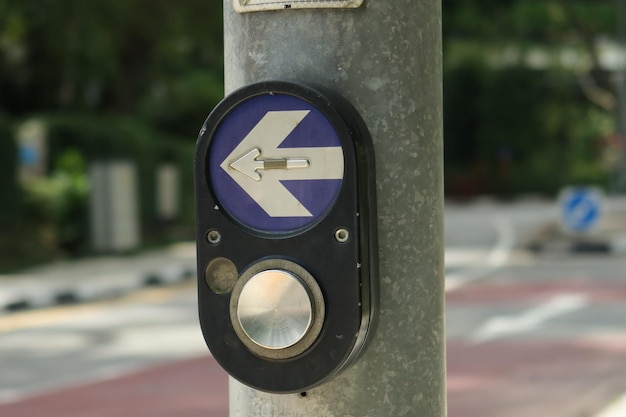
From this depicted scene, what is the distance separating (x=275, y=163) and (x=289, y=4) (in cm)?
25

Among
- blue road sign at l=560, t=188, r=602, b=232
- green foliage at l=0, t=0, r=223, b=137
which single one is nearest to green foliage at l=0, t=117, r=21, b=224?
green foliage at l=0, t=0, r=223, b=137

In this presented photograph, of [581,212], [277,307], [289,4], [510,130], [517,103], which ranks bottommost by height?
[581,212]

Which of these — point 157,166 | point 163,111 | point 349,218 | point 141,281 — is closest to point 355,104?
point 349,218

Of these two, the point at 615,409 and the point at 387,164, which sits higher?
the point at 387,164

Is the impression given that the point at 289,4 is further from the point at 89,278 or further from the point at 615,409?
the point at 89,278

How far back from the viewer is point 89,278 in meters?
17.7

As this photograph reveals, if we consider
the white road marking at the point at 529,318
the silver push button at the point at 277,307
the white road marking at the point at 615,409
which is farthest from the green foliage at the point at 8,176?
the silver push button at the point at 277,307

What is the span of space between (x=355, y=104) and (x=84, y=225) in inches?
759

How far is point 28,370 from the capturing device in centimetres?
1034

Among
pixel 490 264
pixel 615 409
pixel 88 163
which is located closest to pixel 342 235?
pixel 615 409

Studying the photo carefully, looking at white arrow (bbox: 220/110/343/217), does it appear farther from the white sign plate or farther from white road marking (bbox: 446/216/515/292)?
white road marking (bbox: 446/216/515/292)

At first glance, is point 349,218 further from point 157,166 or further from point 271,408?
point 157,166

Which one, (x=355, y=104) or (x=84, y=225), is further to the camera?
(x=84, y=225)

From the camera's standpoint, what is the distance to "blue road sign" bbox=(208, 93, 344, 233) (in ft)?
6.34
